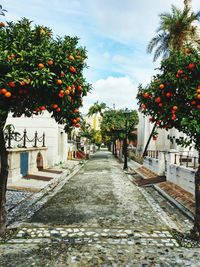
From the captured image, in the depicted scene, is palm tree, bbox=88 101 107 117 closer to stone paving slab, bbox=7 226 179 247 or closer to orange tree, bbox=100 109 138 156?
orange tree, bbox=100 109 138 156

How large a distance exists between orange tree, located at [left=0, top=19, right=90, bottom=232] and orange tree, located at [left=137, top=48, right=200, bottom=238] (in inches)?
69.3

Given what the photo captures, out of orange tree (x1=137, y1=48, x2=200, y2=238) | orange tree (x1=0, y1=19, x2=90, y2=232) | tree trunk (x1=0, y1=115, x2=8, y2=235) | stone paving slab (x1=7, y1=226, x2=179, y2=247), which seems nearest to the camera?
orange tree (x1=0, y1=19, x2=90, y2=232)

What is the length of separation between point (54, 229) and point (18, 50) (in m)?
4.51

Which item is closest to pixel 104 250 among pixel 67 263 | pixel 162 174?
pixel 67 263

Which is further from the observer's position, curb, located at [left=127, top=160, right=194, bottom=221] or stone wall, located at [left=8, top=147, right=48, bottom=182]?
stone wall, located at [left=8, top=147, right=48, bottom=182]

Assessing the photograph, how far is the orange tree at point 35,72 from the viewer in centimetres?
540

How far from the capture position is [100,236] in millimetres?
6781

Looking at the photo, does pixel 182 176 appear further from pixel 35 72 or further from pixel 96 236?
pixel 35 72

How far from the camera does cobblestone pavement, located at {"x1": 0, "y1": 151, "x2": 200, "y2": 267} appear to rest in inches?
216

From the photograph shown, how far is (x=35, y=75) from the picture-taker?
5.41 meters

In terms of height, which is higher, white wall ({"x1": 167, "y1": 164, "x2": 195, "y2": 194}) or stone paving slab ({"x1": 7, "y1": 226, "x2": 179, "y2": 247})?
white wall ({"x1": 167, "y1": 164, "x2": 195, "y2": 194})

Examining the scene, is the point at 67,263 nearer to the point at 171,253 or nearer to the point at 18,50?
the point at 171,253

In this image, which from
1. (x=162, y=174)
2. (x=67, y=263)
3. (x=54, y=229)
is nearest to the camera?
(x=67, y=263)

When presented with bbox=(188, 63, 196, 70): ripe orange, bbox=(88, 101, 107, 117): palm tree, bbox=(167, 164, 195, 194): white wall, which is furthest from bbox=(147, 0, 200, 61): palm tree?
bbox=(88, 101, 107, 117): palm tree
